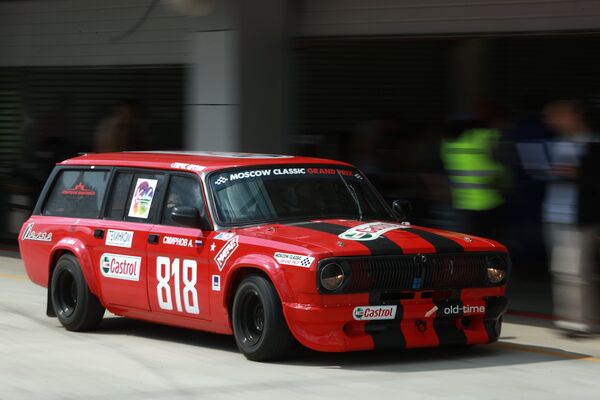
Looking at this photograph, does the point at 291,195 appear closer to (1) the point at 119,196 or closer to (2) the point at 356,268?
(2) the point at 356,268

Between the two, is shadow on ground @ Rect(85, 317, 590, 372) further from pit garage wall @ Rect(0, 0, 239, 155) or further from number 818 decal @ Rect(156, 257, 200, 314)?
pit garage wall @ Rect(0, 0, 239, 155)

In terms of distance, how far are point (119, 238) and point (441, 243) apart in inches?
109

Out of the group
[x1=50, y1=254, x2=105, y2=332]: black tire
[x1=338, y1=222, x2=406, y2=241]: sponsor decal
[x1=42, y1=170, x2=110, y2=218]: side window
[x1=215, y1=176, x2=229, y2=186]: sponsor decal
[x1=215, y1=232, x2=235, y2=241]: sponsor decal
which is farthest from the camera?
[x1=42, y1=170, x2=110, y2=218]: side window

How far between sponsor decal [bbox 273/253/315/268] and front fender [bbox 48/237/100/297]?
236 centimetres

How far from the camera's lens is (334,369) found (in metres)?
8.24

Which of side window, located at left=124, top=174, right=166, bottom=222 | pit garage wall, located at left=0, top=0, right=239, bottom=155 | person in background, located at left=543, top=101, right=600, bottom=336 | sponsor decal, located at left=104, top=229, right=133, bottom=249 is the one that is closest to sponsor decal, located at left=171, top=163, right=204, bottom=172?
side window, located at left=124, top=174, right=166, bottom=222

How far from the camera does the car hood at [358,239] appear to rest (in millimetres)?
8180

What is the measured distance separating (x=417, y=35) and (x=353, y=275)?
5.43m

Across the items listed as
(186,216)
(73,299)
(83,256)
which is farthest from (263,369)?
(73,299)

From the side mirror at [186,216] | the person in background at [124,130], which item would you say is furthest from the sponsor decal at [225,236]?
the person in background at [124,130]

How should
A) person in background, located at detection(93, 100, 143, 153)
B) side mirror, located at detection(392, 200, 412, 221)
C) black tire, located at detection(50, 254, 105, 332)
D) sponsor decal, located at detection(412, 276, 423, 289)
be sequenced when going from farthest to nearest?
person in background, located at detection(93, 100, 143, 153), black tire, located at detection(50, 254, 105, 332), side mirror, located at detection(392, 200, 412, 221), sponsor decal, located at detection(412, 276, 423, 289)

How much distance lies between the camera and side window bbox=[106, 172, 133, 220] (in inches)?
395

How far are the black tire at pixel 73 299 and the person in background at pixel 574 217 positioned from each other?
3.93 metres

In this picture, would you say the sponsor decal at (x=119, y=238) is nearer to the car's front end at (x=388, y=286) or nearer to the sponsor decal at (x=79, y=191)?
the sponsor decal at (x=79, y=191)
